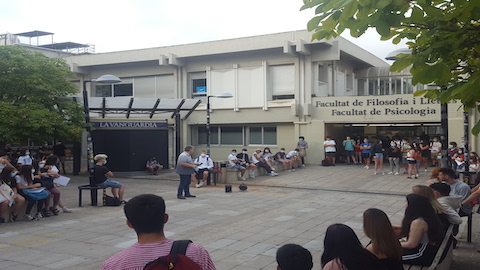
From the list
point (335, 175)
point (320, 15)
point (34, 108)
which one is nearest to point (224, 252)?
point (320, 15)

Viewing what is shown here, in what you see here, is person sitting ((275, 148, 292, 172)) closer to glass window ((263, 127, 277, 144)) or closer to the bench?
glass window ((263, 127, 277, 144))

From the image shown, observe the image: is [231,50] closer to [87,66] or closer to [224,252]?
[87,66]

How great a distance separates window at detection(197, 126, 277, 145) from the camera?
28.0m

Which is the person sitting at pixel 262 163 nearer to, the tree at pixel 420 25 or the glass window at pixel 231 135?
the glass window at pixel 231 135

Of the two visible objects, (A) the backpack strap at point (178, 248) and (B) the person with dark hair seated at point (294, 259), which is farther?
(B) the person with dark hair seated at point (294, 259)

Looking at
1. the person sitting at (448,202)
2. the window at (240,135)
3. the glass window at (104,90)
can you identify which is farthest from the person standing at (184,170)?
the glass window at (104,90)

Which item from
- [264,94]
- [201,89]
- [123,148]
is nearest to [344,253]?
[123,148]

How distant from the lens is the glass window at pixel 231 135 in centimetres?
2894

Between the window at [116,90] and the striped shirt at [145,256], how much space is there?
29760 mm

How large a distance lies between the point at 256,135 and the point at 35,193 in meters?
18.9

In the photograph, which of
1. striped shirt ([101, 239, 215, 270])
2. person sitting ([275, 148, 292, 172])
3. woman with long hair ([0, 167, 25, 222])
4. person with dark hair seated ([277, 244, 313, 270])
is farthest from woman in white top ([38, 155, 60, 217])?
person sitting ([275, 148, 292, 172])

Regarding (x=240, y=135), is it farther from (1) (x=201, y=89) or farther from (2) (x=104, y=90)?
(2) (x=104, y=90)

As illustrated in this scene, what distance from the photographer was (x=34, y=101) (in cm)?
1989

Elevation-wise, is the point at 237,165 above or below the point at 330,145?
below
